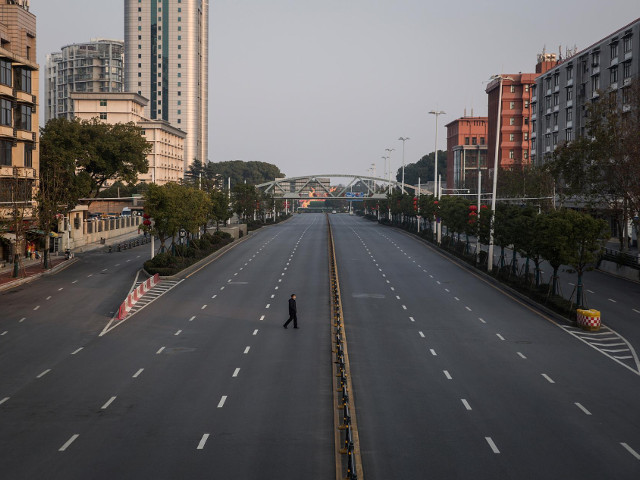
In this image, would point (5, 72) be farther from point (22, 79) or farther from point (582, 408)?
point (582, 408)

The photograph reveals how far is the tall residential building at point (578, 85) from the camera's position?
3307 inches

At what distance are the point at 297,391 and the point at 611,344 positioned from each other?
1626 centimetres

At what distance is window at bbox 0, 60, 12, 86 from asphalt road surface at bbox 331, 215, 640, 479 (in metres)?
39.1

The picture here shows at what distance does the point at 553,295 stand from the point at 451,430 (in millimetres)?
25748

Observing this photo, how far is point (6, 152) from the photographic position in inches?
2537

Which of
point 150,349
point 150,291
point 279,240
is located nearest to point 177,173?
point 279,240

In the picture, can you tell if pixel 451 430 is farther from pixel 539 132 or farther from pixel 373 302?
pixel 539 132

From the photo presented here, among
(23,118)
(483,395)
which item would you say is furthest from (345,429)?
(23,118)

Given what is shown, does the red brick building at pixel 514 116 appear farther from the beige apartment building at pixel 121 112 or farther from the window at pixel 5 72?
the window at pixel 5 72

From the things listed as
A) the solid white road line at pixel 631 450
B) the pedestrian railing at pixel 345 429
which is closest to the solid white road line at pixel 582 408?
the solid white road line at pixel 631 450

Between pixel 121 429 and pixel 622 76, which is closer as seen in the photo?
pixel 121 429

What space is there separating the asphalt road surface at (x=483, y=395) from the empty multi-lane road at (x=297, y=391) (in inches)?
3.1

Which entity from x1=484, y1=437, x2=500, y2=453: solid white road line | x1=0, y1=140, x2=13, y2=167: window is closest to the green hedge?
x1=0, y1=140, x2=13, y2=167: window

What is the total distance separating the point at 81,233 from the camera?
86000 millimetres
